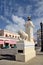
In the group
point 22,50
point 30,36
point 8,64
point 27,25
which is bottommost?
point 8,64

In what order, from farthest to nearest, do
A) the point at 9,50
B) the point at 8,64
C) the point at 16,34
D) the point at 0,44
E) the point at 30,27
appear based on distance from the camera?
the point at 16,34
the point at 0,44
the point at 30,27
the point at 9,50
the point at 8,64

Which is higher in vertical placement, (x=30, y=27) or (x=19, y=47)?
(x=30, y=27)

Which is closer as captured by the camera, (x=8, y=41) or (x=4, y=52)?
(x=4, y=52)

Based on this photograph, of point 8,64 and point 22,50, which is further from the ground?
point 22,50

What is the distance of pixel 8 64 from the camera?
10789mm

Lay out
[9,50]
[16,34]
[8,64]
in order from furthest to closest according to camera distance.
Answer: [16,34], [9,50], [8,64]

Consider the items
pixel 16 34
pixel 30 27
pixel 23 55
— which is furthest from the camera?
pixel 16 34

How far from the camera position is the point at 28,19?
35.8m

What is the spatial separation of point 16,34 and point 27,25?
2152 cm

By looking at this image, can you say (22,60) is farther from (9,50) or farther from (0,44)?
(0,44)

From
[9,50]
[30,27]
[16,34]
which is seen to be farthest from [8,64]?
[16,34]

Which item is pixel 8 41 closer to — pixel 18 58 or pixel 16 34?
pixel 16 34

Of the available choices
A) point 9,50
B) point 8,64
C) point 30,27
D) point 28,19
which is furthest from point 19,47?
point 28,19

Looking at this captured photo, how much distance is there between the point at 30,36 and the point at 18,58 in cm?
2239
